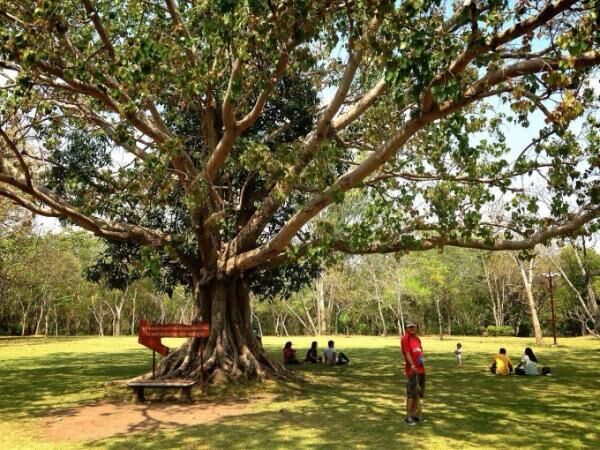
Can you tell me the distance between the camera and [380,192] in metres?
14.0

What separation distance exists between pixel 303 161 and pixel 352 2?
3.29 metres

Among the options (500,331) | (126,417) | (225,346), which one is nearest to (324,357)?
Answer: (225,346)

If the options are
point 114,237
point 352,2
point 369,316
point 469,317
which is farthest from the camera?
point 369,316

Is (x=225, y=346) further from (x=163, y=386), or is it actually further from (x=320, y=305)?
(x=320, y=305)

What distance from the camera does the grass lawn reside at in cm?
765

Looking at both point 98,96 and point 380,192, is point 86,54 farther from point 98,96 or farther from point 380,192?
point 380,192

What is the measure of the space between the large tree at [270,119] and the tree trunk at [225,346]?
49 mm

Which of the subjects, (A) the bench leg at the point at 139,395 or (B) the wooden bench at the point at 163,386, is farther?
(A) the bench leg at the point at 139,395

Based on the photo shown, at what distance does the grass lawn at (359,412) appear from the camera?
765cm

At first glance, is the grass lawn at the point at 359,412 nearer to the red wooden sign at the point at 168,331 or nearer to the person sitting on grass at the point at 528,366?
the person sitting on grass at the point at 528,366

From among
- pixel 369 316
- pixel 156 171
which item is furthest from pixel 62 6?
pixel 369 316

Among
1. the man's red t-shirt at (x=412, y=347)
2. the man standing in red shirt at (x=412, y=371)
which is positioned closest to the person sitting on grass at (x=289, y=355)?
the man standing in red shirt at (x=412, y=371)

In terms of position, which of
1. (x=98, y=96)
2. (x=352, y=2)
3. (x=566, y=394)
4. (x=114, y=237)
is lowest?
(x=566, y=394)

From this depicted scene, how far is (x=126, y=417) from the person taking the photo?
9.75 meters
